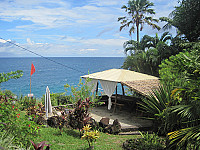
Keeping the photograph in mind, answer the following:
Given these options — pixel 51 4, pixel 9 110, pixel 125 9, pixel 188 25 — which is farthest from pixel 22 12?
pixel 125 9

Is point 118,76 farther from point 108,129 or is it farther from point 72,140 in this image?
point 72,140

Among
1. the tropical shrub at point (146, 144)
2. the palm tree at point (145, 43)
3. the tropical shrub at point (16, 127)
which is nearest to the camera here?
the tropical shrub at point (16, 127)

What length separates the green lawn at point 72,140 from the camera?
20.1 feet

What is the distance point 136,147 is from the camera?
19.9 feet

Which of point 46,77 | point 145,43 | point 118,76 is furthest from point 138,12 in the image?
point 46,77

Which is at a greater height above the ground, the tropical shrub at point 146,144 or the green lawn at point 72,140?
the tropical shrub at point 146,144

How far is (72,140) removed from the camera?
6.71m

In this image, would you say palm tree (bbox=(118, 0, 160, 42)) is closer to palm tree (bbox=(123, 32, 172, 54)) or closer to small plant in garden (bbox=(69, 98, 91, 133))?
palm tree (bbox=(123, 32, 172, 54))

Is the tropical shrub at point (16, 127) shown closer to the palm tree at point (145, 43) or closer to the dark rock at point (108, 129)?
the dark rock at point (108, 129)

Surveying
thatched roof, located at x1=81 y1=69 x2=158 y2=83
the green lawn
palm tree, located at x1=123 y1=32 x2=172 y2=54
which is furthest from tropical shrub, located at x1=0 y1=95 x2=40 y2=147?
palm tree, located at x1=123 y1=32 x2=172 y2=54

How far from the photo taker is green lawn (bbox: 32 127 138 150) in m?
6.12

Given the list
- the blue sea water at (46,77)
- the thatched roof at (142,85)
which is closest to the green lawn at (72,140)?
the thatched roof at (142,85)

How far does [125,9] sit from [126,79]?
1717cm

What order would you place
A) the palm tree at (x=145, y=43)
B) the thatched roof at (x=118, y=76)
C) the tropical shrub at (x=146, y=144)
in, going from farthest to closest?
1. the palm tree at (x=145, y=43)
2. the thatched roof at (x=118, y=76)
3. the tropical shrub at (x=146, y=144)
